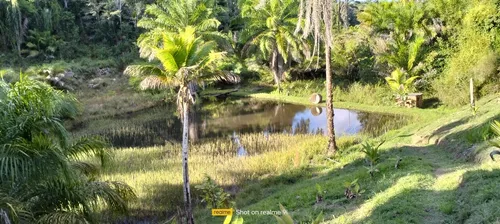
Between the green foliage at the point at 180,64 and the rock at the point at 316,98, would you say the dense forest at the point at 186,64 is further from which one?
the rock at the point at 316,98

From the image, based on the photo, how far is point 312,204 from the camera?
817 centimetres

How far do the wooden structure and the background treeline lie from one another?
37.3 inches

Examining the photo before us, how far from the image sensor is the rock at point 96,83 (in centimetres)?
3106

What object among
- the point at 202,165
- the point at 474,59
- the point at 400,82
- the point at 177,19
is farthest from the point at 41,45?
the point at 474,59

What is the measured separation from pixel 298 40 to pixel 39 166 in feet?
76.9

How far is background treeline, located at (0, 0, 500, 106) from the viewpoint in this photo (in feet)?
60.6

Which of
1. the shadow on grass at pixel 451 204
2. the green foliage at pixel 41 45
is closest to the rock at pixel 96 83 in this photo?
the green foliage at pixel 41 45

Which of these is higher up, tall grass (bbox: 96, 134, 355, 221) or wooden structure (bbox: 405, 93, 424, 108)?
wooden structure (bbox: 405, 93, 424, 108)

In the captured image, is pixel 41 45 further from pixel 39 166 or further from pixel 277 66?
pixel 39 166

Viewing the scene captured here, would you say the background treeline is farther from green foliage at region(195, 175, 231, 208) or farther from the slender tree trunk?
green foliage at region(195, 175, 231, 208)

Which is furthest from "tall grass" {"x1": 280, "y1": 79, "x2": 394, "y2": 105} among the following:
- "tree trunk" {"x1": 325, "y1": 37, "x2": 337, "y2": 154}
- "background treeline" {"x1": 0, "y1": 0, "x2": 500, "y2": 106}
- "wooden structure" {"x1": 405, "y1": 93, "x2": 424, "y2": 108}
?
"tree trunk" {"x1": 325, "y1": 37, "x2": 337, "y2": 154}

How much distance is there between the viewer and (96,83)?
31.5m


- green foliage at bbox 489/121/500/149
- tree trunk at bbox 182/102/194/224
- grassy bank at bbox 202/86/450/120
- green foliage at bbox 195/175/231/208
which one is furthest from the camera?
grassy bank at bbox 202/86/450/120

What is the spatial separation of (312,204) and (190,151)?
6.95 meters
